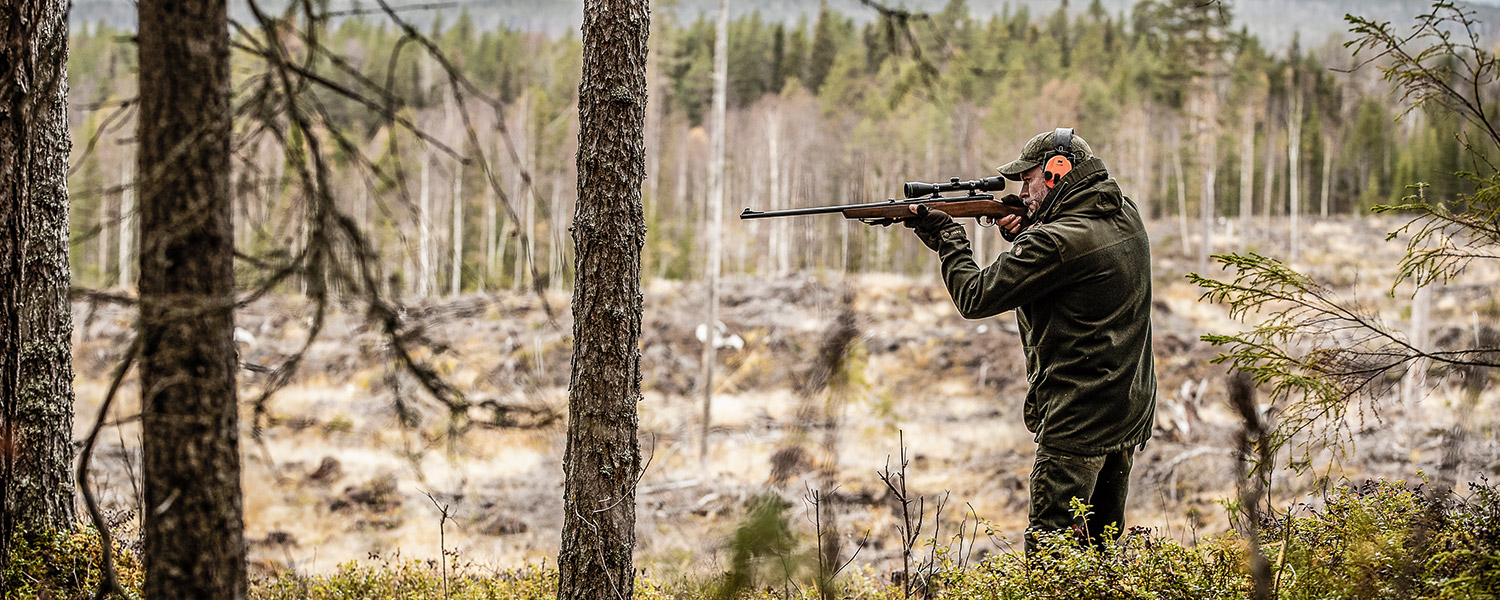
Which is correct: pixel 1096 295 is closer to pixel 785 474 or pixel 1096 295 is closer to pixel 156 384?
pixel 785 474

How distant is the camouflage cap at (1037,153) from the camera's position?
3404 millimetres

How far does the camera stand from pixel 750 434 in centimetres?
487

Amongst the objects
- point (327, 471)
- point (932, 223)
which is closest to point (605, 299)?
point (932, 223)

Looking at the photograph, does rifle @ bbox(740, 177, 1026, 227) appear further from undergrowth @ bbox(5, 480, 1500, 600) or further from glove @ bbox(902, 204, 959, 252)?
undergrowth @ bbox(5, 480, 1500, 600)

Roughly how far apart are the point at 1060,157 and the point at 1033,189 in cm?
20

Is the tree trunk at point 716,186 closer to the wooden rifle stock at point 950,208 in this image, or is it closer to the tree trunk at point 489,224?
the wooden rifle stock at point 950,208

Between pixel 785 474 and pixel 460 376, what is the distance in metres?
19.7

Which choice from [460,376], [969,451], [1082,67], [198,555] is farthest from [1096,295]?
[1082,67]

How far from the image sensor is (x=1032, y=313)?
3.44m

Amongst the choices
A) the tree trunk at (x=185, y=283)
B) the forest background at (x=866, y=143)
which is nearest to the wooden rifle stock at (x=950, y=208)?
the tree trunk at (x=185, y=283)

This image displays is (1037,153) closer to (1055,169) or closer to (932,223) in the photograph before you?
(1055,169)

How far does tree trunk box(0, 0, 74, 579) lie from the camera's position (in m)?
3.65

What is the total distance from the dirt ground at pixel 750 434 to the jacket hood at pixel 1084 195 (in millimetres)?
1268

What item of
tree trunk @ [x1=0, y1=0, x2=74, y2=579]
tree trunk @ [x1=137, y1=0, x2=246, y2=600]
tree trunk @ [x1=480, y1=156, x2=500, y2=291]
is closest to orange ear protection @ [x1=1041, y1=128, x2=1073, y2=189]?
tree trunk @ [x1=137, y1=0, x2=246, y2=600]
